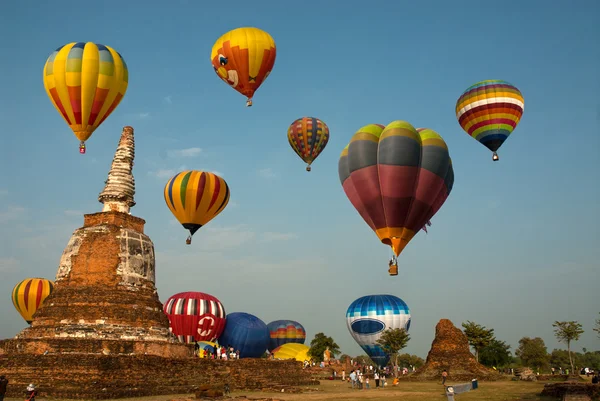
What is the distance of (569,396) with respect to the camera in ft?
57.9

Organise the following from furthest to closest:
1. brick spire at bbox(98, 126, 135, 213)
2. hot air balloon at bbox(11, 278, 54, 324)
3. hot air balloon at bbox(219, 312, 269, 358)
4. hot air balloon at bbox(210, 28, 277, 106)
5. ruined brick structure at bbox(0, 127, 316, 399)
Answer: hot air balloon at bbox(219, 312, 269, 358), hot air balloon at bbox(11, 278, 54, 324), hot air balloon at bbox(210, 28, 277, 106), brick spire at bbox(98, 126, 135, 213), ruined brick structure at bbox(0, 127, 316, 399)

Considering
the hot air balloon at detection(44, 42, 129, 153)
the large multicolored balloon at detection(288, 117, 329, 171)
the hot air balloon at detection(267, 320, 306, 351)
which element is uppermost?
the large multicolored balloon at detection(288, 117, 329, 171)

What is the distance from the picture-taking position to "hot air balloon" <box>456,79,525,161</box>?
111 feet

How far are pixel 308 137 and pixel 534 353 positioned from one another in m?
54.6

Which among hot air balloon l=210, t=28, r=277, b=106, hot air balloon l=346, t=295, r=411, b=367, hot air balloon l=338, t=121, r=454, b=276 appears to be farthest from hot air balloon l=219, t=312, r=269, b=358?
hot air balloon l=338, t=121, r=454, b=276

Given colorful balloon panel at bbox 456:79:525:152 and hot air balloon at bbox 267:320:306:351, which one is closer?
colorful balloon panel at bbox 456:79:525:152

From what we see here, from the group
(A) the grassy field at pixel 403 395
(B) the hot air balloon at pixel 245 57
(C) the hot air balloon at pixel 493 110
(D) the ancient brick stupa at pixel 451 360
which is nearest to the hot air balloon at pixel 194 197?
(B) the hot air balloon at pixel 245 57

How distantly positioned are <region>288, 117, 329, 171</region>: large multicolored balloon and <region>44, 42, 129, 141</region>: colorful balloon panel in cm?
1706

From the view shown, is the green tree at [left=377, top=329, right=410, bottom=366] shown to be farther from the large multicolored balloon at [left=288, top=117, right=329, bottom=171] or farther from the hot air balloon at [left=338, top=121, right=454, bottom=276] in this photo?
the hot air balloon at [left=338, top=121, right=454, bottom=276]

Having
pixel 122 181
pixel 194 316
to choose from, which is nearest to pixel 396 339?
pixel 194 316

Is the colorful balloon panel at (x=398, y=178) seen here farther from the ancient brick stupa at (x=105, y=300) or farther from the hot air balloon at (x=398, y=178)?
the ancient brick stupa at (x=105, y=300)

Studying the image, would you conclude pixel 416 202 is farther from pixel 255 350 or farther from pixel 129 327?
pixel 255 350

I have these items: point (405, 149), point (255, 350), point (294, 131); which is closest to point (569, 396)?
point (405, 149)

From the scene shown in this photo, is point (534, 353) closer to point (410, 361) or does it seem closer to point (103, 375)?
point (410, 361)
